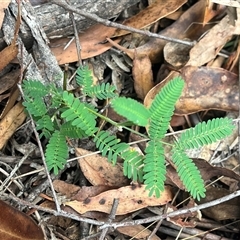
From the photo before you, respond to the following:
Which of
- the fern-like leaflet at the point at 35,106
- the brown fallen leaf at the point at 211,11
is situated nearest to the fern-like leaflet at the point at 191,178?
the fern-like leaflet at the point at 35,106

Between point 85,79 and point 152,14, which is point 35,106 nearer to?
point 85,79

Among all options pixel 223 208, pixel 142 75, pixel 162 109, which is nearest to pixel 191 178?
Answer: pixel 162 109

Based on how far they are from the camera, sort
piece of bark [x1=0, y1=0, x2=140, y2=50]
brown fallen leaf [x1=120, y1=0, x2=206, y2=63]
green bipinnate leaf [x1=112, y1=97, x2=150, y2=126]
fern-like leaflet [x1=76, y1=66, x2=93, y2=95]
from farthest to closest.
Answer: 1. brown fallen leaf [x1=120, y1=0, x2=206, y2=63]
2. piece of bark [x1=0, y1=0, x2=140, y2=50]
3. fern-like leaflet [x1=76, y1=66, x2=93, y2=95]
4. green bipinnate leaf [x1=112, y1=97, x2=150, y2=126]

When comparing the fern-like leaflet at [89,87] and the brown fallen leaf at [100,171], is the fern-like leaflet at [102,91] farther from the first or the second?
the brown fallen leaf at [100,171]

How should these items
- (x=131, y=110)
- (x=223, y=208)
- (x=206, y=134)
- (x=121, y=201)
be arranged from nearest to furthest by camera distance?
(x=131, y=110) < (x=206, y=134) < (x=121, y=201) < (x=223, y=208)

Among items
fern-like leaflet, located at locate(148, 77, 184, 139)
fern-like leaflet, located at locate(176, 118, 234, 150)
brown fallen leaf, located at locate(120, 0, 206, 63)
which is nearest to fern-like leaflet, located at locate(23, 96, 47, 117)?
fern-like leaflet, located at locate(148, 77, 184, 139)

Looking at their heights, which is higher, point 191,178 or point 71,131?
point 71,131

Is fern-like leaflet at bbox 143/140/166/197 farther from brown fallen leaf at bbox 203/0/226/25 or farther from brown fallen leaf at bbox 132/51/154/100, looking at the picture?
brown fallen leaf at bbox 203/0/226/25

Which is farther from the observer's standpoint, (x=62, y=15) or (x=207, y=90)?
(x=207, y=90)
